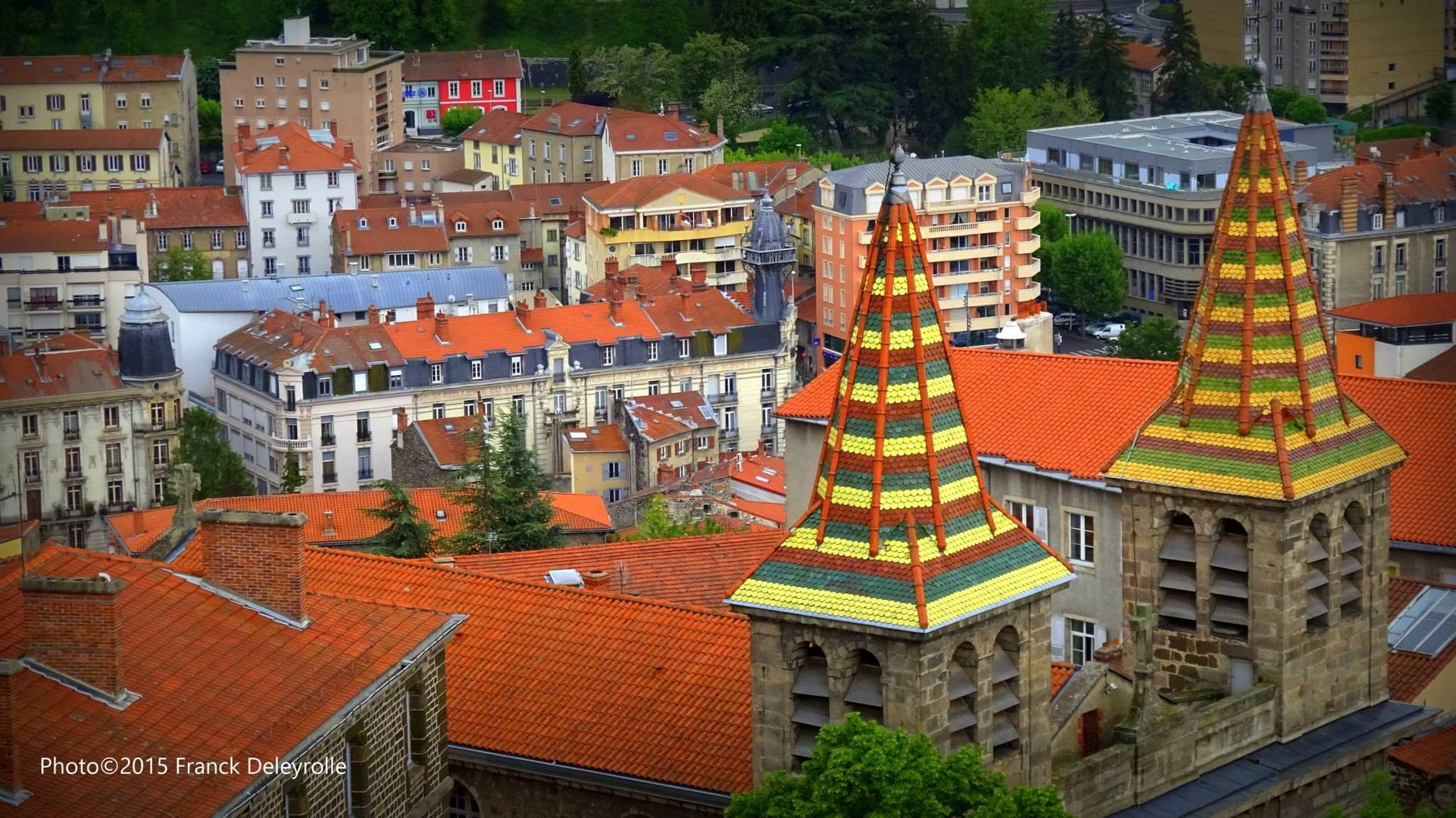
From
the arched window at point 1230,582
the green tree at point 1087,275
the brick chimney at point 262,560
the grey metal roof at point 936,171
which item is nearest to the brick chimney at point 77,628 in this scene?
Result: the brick chimney at point 262,560

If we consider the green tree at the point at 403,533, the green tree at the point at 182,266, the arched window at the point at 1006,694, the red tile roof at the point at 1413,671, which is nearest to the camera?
the arched window at the point at 1006,694

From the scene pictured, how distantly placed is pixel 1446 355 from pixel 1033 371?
53.0 m

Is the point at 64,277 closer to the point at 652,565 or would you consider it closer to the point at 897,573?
the point at 652,565

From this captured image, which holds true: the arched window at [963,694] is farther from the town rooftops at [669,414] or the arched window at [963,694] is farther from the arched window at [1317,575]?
the town rooftops at [669,414]

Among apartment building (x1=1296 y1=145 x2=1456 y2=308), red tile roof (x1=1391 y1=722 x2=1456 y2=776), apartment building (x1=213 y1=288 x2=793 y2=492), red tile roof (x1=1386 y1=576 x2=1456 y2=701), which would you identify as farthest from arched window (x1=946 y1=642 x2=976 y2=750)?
apartment building (x1=1296 y1=145 x2=1456 y2=308)

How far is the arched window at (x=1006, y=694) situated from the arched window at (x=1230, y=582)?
6865 millimetres

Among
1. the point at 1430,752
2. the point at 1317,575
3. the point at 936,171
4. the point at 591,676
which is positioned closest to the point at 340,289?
the point at 936,171

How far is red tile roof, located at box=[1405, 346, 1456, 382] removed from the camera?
119 meters

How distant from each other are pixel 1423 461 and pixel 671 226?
122 m

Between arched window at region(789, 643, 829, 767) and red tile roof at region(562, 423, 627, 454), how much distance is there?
102375 millimetres

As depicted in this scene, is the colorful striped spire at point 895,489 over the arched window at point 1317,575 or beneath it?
over

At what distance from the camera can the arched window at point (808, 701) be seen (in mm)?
51312

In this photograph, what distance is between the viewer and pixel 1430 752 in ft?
208

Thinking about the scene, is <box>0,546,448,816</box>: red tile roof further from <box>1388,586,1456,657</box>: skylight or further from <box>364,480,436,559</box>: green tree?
<box>364,480,436,559</box>: green tree
